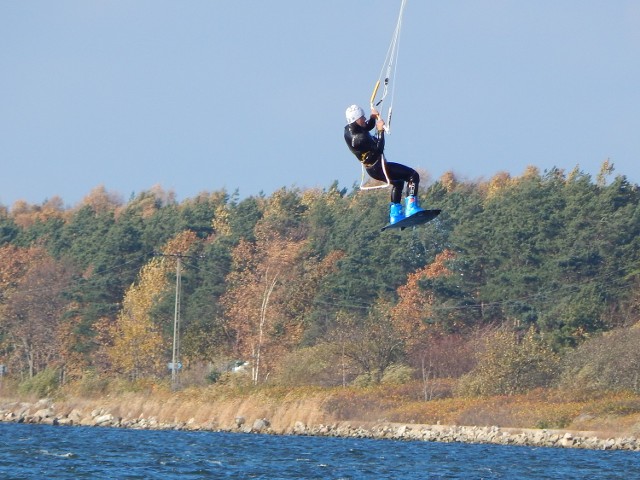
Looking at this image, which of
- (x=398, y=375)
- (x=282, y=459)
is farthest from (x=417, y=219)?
(x=398, y=375)

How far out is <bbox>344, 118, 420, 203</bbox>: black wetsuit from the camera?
2155 centimetres

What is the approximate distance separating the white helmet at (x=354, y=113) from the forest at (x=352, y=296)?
36.7 meters

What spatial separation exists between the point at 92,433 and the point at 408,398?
50.2ft

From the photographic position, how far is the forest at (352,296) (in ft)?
211

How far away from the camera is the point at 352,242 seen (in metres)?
80.0

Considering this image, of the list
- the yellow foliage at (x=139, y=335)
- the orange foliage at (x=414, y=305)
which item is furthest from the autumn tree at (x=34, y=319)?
the orange foliage at (x=414, y=305)

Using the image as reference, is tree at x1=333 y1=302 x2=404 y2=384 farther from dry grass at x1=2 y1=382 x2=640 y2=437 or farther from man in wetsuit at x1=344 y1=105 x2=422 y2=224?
man in wetsuit at x1=344 y1=105 x2=422 y2=224

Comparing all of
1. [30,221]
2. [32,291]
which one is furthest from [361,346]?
[30,221]

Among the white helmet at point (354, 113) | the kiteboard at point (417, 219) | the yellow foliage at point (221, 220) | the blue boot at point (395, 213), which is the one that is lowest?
the kiteboard at point (417, 219)

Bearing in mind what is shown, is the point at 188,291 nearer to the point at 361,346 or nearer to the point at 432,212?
the point at 361,346

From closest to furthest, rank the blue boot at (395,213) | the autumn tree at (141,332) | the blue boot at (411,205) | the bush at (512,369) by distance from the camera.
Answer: the blue boot at (411,205), the blue boot at (395,213), the bush at (512,369), the autumn tree at (141,332)

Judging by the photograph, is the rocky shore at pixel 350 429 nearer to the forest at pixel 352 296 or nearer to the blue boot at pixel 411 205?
the forest at pixel 352 296

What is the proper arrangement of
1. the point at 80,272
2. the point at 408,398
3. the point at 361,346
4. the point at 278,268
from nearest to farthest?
1. the point at 408,398
2. the point at 361,346
3. the point at 278,268
4. the point at 80,272

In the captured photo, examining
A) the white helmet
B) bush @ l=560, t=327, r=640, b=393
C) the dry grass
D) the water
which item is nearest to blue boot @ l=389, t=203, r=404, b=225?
the white helmet
